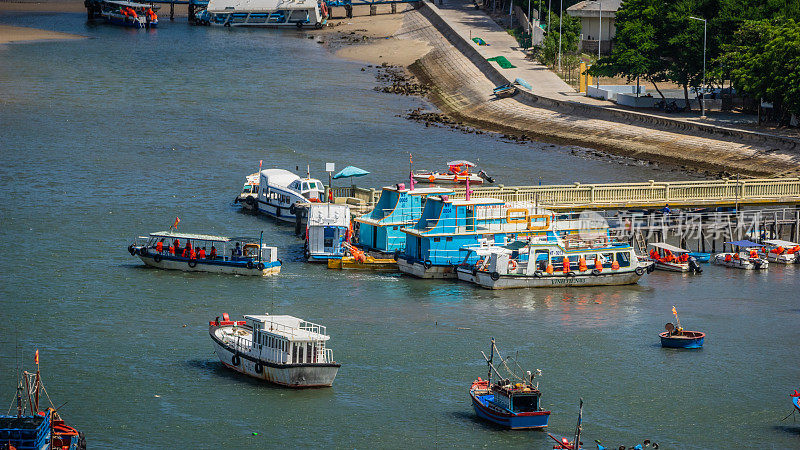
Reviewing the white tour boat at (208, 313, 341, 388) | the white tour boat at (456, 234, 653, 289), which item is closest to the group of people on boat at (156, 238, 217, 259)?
the white tour boat at (456, 234, 653, 289)

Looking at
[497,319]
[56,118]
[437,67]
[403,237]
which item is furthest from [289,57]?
[497,319]

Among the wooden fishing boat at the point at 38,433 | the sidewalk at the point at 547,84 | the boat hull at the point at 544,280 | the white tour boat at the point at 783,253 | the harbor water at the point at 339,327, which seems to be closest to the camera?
the wooden fishing boat at the point at 38,433

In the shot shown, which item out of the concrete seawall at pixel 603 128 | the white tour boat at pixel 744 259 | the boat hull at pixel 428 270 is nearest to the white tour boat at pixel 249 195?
the boat hull at pixel 428 270

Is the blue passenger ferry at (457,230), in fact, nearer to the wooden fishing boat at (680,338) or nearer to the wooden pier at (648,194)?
the wooden pier at (648,194)

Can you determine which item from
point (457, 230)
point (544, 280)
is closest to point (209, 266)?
point (457, 230)

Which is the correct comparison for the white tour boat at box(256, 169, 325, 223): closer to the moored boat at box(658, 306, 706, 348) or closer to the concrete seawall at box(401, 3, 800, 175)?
the moored boat at box(658, 306, 706, 348)

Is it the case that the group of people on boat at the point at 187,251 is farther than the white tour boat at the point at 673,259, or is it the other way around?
the white tour boat at the point at 673,259
